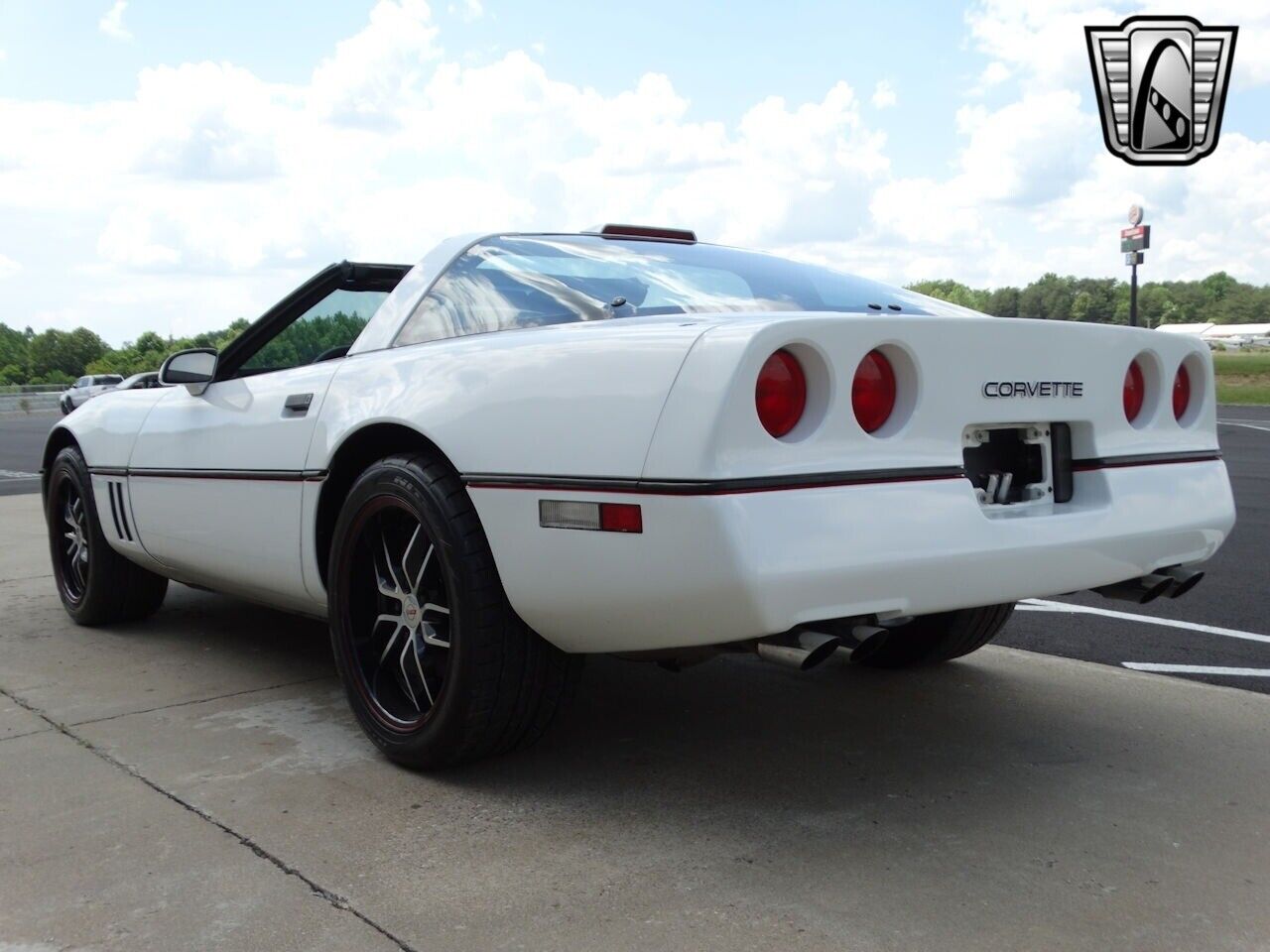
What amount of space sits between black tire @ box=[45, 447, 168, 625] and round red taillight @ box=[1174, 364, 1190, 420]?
370cm

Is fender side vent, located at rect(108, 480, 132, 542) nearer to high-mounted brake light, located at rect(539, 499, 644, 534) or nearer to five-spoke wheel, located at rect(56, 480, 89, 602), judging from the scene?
five-spoke wheel, located at rect(56, 480, 89, 602)

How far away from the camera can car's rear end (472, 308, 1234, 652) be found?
235 cm

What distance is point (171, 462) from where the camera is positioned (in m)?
4.10

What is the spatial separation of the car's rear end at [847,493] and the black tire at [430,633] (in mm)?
131

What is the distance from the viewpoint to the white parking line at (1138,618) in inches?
187

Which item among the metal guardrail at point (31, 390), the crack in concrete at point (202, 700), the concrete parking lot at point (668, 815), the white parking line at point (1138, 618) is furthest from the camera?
the metal guardrail at point (31, 390)

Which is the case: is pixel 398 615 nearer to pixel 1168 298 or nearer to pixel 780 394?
pixel 780 394

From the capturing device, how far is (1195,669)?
4.17 metres

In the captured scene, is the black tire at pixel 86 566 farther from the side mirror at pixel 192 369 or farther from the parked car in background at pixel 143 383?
the side mirror at pixel 192 369

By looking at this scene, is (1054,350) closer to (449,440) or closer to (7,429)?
(449,440)

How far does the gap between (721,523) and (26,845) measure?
5.39ft

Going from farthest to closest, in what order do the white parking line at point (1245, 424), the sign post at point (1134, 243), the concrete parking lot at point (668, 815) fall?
the sign post at point (1134, 243) → the white parking line at point (1245, 424) → the concrete parking lot at point (668, 815)

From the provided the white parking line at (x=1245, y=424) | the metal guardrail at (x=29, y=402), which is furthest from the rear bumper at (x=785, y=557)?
the metal guardrail at (x=29, y=402)

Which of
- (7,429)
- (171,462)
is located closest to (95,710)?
(171,462)
